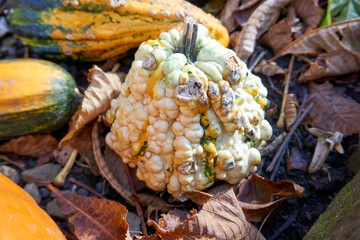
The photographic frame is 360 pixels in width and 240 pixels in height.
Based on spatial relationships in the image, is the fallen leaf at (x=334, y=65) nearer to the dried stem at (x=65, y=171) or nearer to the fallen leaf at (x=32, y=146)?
the dried stem at (x=65, y=171)

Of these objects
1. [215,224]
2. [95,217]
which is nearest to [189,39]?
[215,224]

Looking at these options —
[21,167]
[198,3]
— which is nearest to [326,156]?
[198,3]

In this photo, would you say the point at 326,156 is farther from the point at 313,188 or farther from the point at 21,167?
the point at 21,167

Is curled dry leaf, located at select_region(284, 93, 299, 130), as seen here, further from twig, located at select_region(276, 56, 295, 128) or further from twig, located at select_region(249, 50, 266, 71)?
twig, located at select_region(249, 50, 266, 71)

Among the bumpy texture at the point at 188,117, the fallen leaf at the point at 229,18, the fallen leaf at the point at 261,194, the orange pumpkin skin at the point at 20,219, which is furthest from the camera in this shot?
the fallen leaf at the point at 229,18

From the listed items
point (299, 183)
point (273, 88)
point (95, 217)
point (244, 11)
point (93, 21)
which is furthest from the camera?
point (244, 11)

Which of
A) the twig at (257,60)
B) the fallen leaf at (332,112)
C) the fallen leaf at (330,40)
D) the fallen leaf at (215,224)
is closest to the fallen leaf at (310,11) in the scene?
the fallen leaf at (330,40)

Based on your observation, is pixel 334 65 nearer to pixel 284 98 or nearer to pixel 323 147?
pixel 284 98
